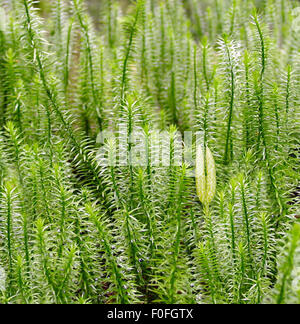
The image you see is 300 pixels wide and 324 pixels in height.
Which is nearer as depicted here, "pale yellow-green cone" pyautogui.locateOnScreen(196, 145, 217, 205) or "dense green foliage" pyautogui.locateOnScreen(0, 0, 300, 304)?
"dense green foliage" pyautogui.locateOnScreen(0, 0, 300, 304)

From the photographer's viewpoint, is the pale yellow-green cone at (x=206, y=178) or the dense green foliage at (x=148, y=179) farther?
the pale yellow-green cone at (x=206, y=178)

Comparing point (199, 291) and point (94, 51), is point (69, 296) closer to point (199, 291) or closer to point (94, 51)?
point (199, 291)

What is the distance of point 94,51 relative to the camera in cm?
156

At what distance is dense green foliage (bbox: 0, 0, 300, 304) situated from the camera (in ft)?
3.54

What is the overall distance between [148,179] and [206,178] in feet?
0.57

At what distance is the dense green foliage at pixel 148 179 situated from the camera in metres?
1.08

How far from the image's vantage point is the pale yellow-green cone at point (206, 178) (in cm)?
120

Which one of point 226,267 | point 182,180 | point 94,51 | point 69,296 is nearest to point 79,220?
point 69,296

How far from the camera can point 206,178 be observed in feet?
4.02

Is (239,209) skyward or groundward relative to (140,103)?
groundward

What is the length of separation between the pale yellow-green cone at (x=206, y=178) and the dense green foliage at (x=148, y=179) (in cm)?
1

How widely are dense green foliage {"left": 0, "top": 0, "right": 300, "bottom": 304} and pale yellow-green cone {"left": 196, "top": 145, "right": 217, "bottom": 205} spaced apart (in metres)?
0.01

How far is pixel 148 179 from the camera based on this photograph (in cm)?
122
